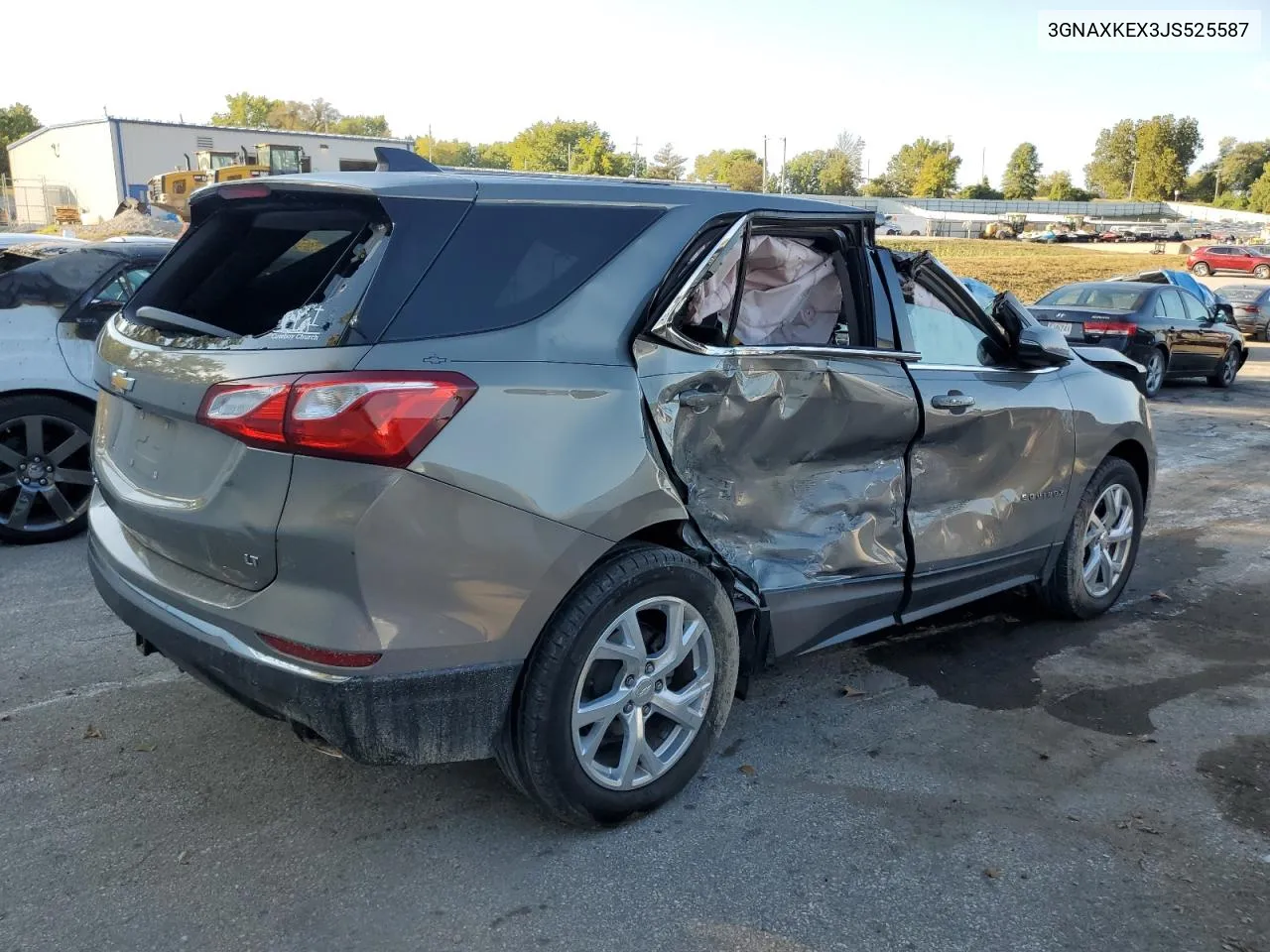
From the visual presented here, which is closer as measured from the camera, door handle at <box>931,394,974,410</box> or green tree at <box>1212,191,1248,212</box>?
door handle at <box>931,394,974,410</box>

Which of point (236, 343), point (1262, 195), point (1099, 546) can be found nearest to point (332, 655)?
point (236, 343)

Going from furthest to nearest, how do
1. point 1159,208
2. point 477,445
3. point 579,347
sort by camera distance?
1. point 1159,208
2. point 579,347
3. point 477,445

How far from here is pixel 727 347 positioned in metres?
3.44

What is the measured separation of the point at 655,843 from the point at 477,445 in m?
1.33

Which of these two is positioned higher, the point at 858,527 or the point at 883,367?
the point at 883,367

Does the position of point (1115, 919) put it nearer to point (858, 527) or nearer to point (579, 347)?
point (858, 527)

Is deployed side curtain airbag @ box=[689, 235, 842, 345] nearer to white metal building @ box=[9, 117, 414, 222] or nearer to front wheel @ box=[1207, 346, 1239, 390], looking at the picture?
front wheel @ box=[1207, 346, 1239, 390]

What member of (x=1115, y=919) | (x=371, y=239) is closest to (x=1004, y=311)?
(x=1115, y=919)

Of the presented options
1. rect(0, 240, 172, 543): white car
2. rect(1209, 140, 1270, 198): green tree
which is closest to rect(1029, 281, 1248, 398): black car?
rect(0, 240, 172, 543): white car

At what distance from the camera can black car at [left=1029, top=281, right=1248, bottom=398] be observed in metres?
14.8

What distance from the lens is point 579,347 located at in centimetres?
300

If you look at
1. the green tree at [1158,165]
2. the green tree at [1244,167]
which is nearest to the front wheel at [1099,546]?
the green tree at [1158,165]

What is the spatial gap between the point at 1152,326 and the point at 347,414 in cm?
1472

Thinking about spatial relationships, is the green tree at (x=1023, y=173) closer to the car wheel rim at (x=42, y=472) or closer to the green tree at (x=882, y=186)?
the green tree at (x=882, y=186)
